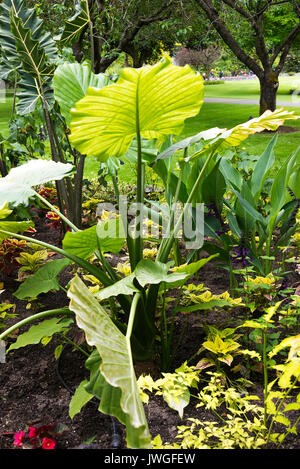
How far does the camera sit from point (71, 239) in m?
1.61

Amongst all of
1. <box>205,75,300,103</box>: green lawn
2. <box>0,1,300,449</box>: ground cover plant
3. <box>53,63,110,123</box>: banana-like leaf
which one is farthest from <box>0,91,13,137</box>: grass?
<box>205,75,300,103</box>: green lawn

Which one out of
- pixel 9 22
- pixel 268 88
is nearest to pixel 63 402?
pixel 9 22

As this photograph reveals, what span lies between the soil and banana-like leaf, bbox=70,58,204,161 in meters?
0.92

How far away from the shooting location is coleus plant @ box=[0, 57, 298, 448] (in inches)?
42.2

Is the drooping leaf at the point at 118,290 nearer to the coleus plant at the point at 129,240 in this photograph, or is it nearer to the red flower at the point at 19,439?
the coleus plant at the point at 129,240

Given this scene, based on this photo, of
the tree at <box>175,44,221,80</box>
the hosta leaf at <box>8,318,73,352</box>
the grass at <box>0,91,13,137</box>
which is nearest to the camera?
the hosta leaf at <box>8,318,73,352</box>

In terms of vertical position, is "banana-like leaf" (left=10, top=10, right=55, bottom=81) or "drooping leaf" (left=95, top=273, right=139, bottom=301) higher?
"banana-like leaf" (left=10, top=10, right=55, bottom=81)

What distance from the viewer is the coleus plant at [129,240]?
1.07 metres

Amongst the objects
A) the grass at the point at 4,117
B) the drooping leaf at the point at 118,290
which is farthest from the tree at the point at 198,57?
the drooping leaf at the point at 118,290

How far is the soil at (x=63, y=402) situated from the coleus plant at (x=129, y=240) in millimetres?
144

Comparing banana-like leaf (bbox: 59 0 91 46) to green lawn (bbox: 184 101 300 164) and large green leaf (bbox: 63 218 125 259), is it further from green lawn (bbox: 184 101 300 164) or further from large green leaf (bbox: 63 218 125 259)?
green lawn (bbox: 184 101 300 164)

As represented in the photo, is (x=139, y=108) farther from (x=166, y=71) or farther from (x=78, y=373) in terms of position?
(x=78, y=373)
